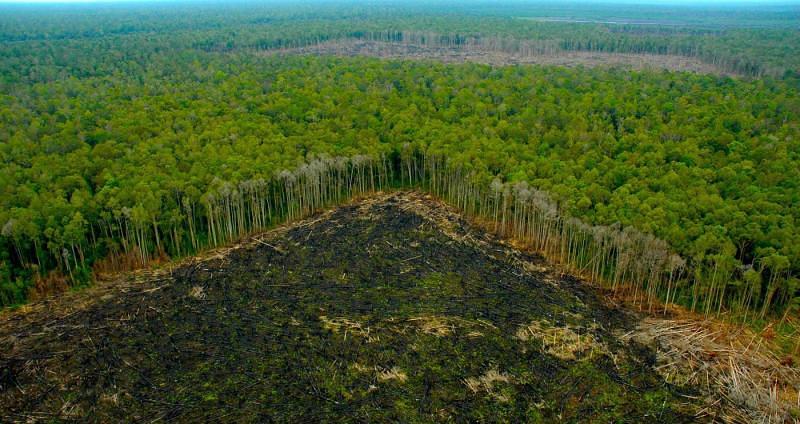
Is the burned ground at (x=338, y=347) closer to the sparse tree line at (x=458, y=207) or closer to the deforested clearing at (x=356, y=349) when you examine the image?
the deforested clearing at (x=356, y=349)

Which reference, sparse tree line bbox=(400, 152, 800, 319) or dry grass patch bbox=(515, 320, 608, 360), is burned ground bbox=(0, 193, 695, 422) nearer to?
dry grass patch bbox=(515, 320, 608, 360)

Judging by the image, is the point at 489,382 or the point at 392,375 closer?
the point at 489,382

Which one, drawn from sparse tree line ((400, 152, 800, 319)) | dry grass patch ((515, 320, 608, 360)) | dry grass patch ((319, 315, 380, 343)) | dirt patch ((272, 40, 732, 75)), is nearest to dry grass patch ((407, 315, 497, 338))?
dry grass patch ((515, 320, 608, 360))

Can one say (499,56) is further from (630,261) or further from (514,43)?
(630,261)

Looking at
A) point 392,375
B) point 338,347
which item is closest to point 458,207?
point 338,347

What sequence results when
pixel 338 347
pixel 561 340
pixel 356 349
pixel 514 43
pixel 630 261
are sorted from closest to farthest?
pixel 356 349 → pixel 338 347 → pixel 561 340 → pixel 630 261 → pixel 514 43

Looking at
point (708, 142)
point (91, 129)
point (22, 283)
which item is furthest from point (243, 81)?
point (708, 142)
